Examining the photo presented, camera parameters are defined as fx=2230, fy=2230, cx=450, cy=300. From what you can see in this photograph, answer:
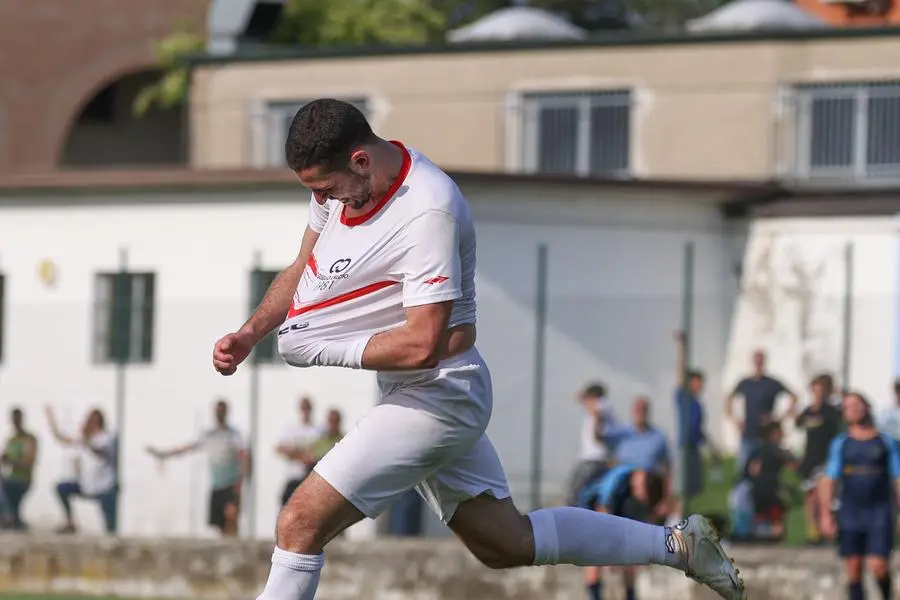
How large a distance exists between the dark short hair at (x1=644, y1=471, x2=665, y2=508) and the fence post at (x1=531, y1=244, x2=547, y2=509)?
1.58 m

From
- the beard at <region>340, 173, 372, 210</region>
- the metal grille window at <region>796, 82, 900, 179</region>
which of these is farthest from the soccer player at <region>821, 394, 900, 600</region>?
the metal grille window at <region>796, 82, 900, 179</region>

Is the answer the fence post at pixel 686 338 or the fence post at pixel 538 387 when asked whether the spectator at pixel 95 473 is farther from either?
the fence post at pixel 686 338

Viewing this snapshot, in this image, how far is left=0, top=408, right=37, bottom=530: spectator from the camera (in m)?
18.2

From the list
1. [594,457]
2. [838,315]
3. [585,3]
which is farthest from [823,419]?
[585,3]

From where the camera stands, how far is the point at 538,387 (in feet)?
57.6

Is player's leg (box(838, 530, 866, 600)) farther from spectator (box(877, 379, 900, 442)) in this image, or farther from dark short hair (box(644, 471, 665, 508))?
spectator (box(877, 379, 900, 442))

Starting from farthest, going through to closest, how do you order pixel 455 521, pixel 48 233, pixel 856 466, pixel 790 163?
pixel 790 163
pixel 48 233
pixel 856 466
pixel 455 521

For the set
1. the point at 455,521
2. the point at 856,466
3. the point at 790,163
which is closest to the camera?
the point at 455,521

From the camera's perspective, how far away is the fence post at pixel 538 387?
17.2 metres

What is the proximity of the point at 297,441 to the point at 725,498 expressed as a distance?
3.48m

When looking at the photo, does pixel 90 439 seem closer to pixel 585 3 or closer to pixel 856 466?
pixel 856 466

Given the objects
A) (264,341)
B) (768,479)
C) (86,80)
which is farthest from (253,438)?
(86,80)

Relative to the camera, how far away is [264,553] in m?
16.6

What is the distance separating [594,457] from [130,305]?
13.1 feet
